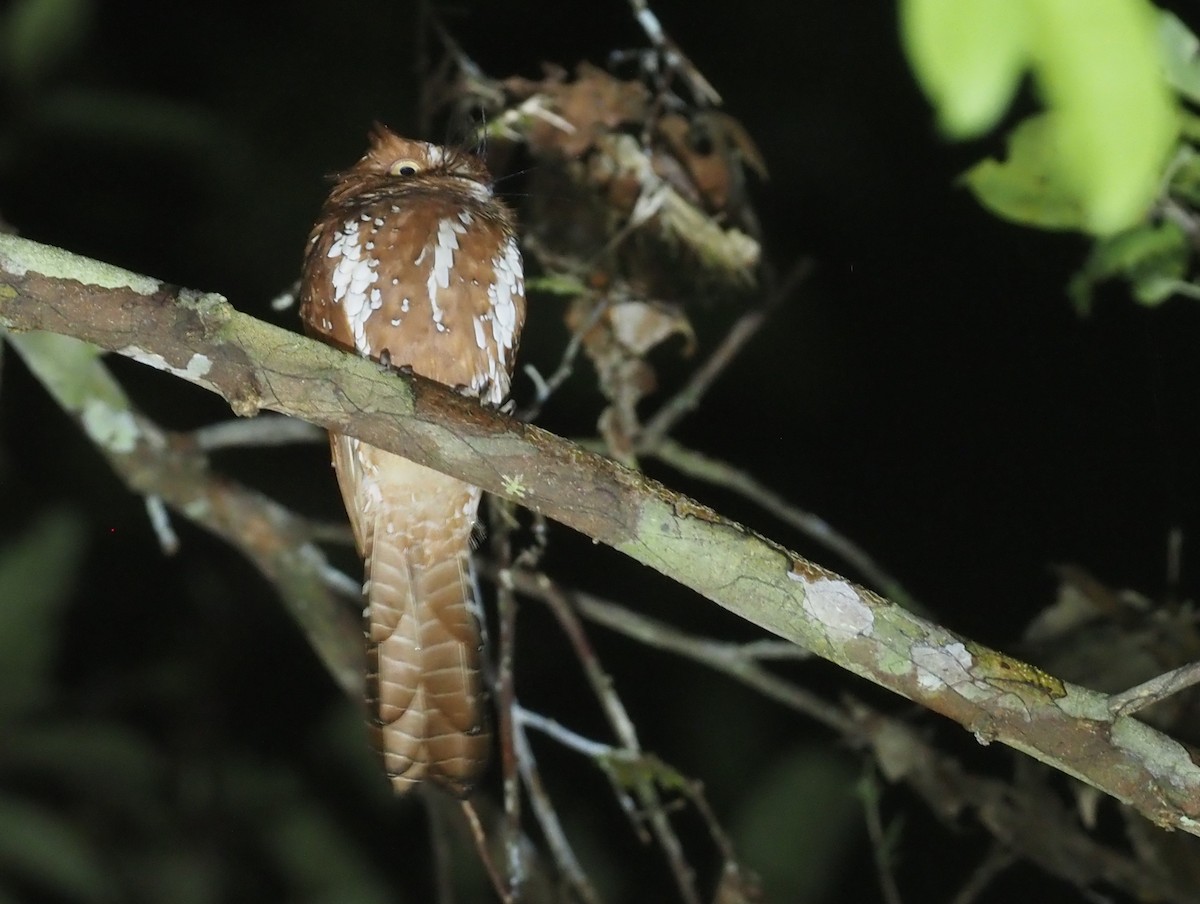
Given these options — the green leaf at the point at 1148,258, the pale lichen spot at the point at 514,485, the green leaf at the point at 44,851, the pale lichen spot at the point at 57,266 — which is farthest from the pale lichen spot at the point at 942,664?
the green leaf at the point at 44,851

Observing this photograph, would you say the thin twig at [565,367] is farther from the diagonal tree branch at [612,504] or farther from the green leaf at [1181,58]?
the green leaf at [1181,58]

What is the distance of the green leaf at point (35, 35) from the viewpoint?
429cm

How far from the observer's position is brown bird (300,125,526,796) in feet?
8.89

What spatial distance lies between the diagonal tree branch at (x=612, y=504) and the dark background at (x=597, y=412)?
290 cm

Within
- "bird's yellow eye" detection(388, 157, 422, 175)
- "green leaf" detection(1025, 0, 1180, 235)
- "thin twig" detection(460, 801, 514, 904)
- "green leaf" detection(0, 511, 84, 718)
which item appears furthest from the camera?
"green leaf" detection(0, 511, 84, 718)

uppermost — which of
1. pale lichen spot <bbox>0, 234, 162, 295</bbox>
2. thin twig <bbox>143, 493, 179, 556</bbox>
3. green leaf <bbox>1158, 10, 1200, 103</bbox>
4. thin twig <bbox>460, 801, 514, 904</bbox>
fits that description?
green leaf <bbox>1158, 10, 1200, 103</bbox>

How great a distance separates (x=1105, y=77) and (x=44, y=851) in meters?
4.32

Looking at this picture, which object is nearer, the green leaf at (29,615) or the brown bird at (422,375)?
the brown bird at (422,375)

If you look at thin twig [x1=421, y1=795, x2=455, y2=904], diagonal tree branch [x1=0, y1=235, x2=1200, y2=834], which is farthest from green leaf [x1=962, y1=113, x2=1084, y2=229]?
thin twig [x1=421, y1=795, x2=455, y2=904]

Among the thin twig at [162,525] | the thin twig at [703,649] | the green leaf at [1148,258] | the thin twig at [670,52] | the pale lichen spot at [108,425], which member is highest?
the thin twig at [670,52]

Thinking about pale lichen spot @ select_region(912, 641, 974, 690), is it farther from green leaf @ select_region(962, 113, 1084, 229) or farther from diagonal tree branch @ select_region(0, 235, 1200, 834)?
green leaf @ select_region(962, 113, 1084, 229)

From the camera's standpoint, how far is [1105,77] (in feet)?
1.98

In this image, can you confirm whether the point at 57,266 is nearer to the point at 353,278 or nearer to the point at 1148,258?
the point at 353,278

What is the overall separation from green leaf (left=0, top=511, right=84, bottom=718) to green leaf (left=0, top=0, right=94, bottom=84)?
174 cm
